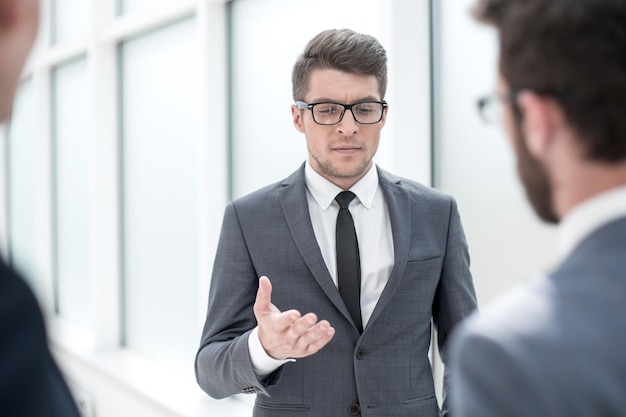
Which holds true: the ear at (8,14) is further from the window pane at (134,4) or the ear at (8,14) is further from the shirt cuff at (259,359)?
the window pane at (134,4)

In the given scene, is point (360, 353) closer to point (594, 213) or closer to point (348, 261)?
point (348, 261)

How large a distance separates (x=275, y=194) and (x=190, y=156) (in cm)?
239

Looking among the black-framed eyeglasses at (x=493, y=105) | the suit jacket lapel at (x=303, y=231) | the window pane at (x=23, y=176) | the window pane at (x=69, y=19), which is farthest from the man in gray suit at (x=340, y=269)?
the window pane at (x=23, y=176)

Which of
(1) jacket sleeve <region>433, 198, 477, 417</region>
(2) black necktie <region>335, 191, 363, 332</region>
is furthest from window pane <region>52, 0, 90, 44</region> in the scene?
(1) jacket sleeve <region>433, 198, 477, 417</region>

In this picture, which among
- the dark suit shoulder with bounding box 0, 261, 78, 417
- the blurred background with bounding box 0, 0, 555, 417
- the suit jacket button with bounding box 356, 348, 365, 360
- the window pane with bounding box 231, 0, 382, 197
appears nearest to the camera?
the dark suit shoulder with bounding box 0, 261, 78, 417

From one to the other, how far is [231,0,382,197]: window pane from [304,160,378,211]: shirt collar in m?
1.25

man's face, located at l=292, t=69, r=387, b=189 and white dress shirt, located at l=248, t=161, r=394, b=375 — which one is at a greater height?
man's face, located at l=292, t=69, r=387, b=189

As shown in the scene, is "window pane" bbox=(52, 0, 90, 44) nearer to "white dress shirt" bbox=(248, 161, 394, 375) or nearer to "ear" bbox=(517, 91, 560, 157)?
"white dress shirt" bbox=(248, 161, 394, 375)

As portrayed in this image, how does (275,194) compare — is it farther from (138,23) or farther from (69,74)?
(69,74)

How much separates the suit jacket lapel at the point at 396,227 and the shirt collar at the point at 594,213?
91 cm

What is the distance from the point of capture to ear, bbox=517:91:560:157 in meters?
0.85

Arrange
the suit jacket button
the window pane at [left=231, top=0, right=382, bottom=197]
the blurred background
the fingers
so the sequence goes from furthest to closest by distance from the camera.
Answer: the window pane at [left=231, top=0, right=382, bottom=197], the blurred background, the suit jacket button, the fingers

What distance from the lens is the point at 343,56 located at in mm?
1851

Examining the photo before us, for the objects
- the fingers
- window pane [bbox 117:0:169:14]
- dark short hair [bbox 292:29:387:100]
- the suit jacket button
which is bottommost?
the suit jacket button
